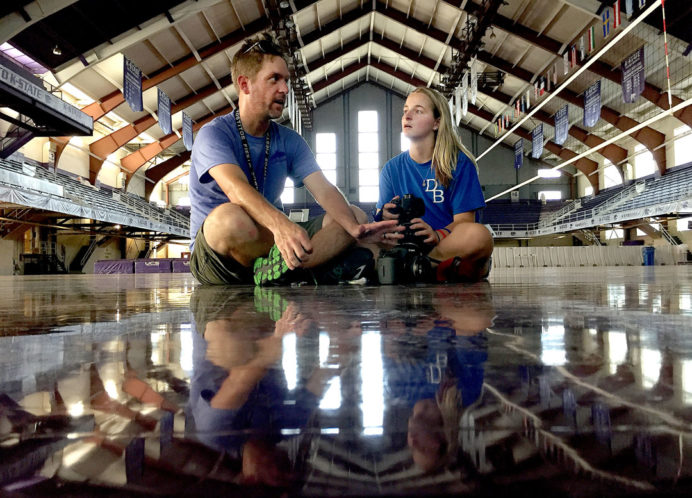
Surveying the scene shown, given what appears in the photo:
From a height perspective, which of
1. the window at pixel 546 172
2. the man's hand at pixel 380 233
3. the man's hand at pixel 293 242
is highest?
the window at pixel 546 172

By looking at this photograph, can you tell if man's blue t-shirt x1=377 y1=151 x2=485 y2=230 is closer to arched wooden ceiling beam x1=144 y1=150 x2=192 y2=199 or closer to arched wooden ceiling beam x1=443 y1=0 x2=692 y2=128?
arched wooden ceiling beam x1=443 y1=0 x2=692 y2=128

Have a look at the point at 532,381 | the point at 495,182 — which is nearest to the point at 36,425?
the point at 532,381

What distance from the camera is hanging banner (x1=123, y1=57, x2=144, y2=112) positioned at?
6883 mm

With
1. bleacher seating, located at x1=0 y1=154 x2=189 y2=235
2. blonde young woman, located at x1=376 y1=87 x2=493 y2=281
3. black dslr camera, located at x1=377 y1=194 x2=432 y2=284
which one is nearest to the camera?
black dslr camera, located at x1=377 y1=194 x2=432 y2=284

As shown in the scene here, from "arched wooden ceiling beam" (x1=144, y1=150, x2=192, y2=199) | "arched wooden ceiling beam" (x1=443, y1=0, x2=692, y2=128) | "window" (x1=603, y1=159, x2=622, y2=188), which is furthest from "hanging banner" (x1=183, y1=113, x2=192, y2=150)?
"window" (x1=603, y1=159, x2=622, y2=188)

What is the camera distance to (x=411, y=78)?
47.3 feet

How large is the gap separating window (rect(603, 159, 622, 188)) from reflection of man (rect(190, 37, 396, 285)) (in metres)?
15.2

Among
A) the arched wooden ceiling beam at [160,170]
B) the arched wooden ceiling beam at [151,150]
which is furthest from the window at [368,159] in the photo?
the arched wooden ceiling beam at [160,170]

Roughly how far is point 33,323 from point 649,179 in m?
14.6

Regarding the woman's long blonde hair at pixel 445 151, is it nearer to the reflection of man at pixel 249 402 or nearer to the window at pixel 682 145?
the reflection of man at pixel 249 402

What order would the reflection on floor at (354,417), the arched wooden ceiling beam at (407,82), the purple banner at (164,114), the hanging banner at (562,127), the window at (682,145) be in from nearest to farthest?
1. the reflection on floor at (354,417)
2. the purple banner at (164,114)
3. the hanging banner at (562,127)
4. the window at (682,145)
5. the arched wooden ceiling beam at (407,82)

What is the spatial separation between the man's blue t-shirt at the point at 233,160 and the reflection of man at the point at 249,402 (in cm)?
102

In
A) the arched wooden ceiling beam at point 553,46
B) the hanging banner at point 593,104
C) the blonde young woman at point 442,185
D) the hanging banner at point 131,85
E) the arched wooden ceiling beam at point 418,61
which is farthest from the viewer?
the arched wooden ceiling beam at point 418,61

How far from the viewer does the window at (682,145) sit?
37.0 feet
